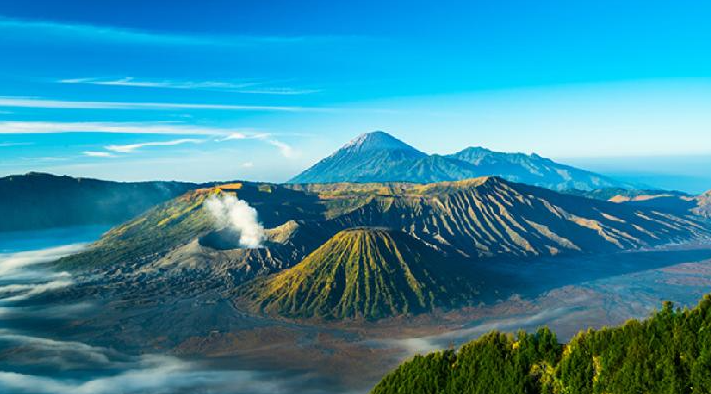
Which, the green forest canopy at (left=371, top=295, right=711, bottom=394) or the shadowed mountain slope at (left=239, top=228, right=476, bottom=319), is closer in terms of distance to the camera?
the green forest canopy at (left=371, top=295, right=711, bottom=394)

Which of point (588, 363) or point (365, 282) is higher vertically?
point (588, 363)

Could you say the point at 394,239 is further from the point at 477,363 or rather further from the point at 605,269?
the point at 477,363

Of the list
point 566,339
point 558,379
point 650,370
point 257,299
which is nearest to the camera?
point 650,370

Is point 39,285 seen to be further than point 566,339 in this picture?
Yes

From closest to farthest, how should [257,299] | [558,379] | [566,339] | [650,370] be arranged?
[650,370] → [558,379] → [566,339] → [257,299]

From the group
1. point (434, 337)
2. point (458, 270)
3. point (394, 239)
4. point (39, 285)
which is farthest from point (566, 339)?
point (39, 285)

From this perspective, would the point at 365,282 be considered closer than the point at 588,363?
No

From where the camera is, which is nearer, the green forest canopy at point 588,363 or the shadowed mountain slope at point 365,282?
the green forest canopy at point 588,363

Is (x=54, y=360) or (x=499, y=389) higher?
(x=499, y=389)
